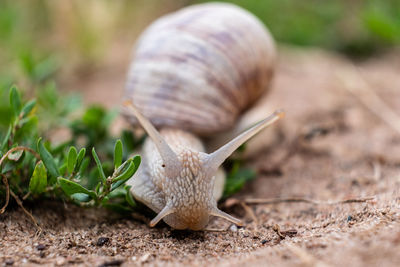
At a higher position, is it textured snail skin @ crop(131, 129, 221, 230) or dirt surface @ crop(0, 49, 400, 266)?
textured snail skin @ crop(131, 129, 221, 230)

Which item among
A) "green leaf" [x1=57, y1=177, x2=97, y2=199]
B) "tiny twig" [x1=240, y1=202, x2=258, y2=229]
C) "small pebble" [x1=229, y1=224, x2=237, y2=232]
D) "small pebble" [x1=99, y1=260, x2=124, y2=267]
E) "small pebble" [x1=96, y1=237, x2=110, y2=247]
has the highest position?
"green leaf" [x1=57, y1=177, x2=97, y2=199]

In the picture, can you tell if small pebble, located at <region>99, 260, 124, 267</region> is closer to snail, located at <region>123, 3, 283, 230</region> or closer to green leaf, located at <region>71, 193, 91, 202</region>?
green leaf, located at <region>71, 193, 91, 202</region>

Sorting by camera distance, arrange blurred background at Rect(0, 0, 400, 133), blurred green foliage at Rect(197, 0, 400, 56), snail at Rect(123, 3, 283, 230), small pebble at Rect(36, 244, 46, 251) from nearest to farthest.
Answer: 1. small pebble at Rect(36, 244, 46, 251)
2. snail at Rect(123, 3, 283, 230)
3. blurred background at Rect(0, 0, 400, 133)
4. blurred green foliage at Rect(197, 0, 400, 56)

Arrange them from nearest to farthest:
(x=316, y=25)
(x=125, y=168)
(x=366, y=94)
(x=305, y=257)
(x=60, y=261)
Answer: (x=305, y=257), (x=60, y=261), (x=125, y=168), (x=366, y=94), (x=316, y=25)

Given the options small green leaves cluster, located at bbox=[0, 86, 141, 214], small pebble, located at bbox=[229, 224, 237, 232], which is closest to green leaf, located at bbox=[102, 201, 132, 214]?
small green leaves cluster, located at bbox=[0, 86, 141, 214]

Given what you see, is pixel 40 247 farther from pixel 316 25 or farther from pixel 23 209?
pixel 316 25

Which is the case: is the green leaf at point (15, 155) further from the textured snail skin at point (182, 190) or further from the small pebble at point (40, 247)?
the textured snail skin at point (182, 190)

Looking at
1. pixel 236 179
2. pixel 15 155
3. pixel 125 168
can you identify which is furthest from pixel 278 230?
pixel 15 155
